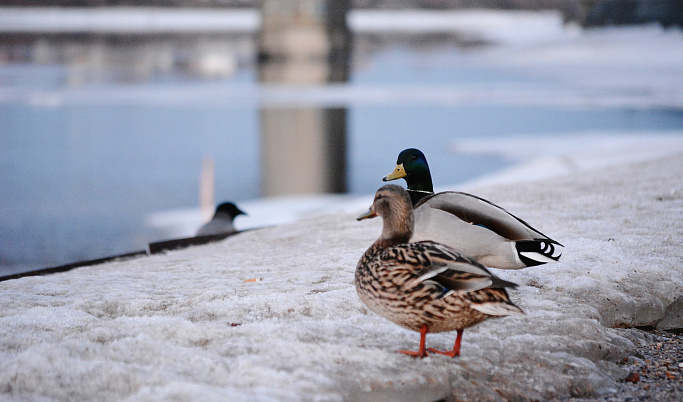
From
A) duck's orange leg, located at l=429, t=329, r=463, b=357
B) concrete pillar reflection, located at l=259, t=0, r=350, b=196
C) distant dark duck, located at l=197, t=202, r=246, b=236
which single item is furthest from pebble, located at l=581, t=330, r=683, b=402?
concrete pillar reflection, located at l=259, t=0, r=350, b=196

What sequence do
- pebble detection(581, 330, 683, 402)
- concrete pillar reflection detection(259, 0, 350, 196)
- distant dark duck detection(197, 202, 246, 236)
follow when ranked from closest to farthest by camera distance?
pebble detection(581, 330, 683, 402) → distant dark duck detection(197, 202, 246, 236) → concrete pillar reflection detection(259, 0, 350, 196)

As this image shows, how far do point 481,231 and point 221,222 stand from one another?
4152 millimetres

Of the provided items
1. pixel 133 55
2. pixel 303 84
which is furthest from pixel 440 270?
pixel 133 55

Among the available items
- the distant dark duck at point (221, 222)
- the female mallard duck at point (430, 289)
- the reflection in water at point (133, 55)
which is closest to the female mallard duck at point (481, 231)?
the female mallard duck at point (430, 289)

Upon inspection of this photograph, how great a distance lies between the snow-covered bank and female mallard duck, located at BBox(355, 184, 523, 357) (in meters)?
0.19

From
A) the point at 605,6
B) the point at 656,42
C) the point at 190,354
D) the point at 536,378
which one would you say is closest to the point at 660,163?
the point at 536,378

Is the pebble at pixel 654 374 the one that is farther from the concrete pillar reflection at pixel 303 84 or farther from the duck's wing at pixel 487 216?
the concrete pillar reflection at pixel 303 84

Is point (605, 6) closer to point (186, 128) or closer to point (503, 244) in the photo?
point (186, 128)

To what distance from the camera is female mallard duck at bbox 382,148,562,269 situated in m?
3.25

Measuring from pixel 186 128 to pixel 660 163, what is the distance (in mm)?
12857

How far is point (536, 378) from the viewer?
2646 millimetres

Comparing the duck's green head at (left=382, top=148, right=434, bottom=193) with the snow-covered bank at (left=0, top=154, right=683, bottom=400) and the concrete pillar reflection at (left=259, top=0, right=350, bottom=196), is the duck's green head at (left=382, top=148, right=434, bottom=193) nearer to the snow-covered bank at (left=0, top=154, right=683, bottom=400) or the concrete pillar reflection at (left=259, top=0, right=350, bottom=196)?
the snow-covered bank at (left=0, top=154, right=683, bottom=400)

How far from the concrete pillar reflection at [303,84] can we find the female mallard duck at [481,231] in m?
8.01

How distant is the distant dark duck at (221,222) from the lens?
22.5ft
